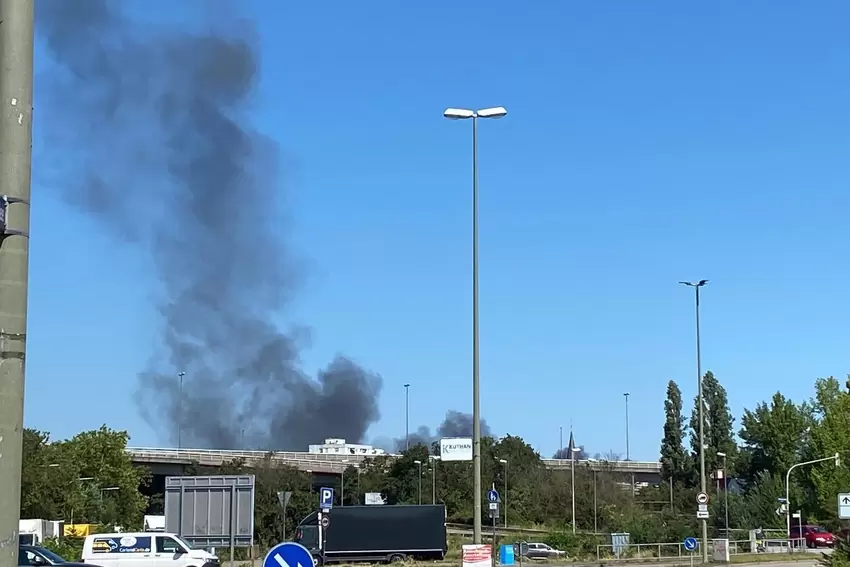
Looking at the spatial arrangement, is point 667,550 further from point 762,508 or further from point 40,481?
point 40,481

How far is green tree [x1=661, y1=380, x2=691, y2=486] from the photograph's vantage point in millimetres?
108188

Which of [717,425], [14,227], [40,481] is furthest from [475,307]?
[717,425]

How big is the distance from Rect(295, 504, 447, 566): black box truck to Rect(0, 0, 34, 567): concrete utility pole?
49017 mm

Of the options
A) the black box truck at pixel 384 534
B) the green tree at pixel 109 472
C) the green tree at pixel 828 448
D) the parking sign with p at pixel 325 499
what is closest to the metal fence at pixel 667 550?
the black box truck at pixel 384 534

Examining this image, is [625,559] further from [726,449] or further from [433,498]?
[726,449]

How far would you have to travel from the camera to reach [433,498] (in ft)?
320

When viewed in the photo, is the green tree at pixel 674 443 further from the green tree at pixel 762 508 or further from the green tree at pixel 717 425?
the green tree at pixel 762 508

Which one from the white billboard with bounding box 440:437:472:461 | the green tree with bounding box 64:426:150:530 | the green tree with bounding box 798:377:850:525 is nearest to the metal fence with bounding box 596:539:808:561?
the green tree with bounding box 798:377:850:525

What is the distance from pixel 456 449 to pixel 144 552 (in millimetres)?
14913

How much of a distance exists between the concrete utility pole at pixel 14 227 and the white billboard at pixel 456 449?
22052 millimetres

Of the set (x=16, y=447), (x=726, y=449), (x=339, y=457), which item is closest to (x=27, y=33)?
(x=16, y=447)

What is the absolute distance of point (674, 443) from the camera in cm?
10969

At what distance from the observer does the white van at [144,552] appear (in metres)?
35.1

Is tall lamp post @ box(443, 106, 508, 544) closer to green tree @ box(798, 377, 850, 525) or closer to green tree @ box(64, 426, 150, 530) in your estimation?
green tree @ box(798, 377, 850, 525)
